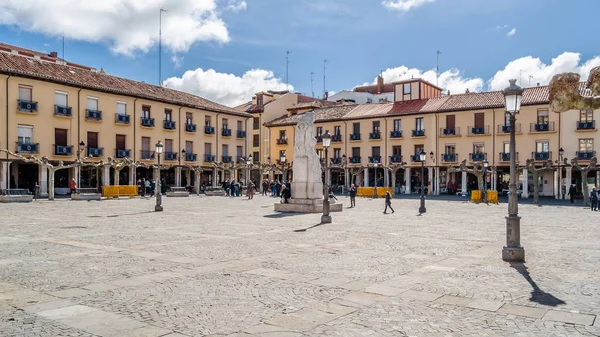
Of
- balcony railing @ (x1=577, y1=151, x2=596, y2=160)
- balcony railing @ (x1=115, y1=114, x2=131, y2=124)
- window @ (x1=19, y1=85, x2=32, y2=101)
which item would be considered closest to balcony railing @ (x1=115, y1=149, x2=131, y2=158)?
balcony railing @ (x1=115, y1=114, x2=131, y2=124)

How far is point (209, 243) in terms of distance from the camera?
12.3 m

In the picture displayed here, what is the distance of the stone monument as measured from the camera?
23.5 metres

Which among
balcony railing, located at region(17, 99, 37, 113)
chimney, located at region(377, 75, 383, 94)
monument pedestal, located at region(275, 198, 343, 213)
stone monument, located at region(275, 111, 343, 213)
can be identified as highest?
chimney, located at region(377, 75, 383, 94)

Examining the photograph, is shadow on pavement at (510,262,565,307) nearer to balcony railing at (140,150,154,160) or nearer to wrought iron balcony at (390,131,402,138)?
balcony railing at (140,150,154,160)

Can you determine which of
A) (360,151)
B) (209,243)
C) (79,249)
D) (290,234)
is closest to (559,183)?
(360,151)

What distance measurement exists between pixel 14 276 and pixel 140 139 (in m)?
39.2

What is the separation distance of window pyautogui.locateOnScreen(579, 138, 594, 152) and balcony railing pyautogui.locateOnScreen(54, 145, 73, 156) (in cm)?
4233

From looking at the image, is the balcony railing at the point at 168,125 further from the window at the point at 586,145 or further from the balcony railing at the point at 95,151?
the window at the point at 586,145

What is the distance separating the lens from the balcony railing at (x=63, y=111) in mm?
38875

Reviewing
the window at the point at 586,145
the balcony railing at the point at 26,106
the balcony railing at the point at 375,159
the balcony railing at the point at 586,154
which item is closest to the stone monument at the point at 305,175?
the balcony railing at the point at 26,106

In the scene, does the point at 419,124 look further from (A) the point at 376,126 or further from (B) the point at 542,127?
(B) the point at 542,127

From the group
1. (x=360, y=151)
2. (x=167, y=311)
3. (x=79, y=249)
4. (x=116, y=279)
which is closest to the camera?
(x=167, y=311)

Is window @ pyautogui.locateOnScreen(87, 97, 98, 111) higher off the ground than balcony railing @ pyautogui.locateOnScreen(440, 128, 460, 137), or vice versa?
window @ pyautogui.locateOnScreen(87, 97, 98, 111)

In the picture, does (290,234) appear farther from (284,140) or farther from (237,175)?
(284,140)
